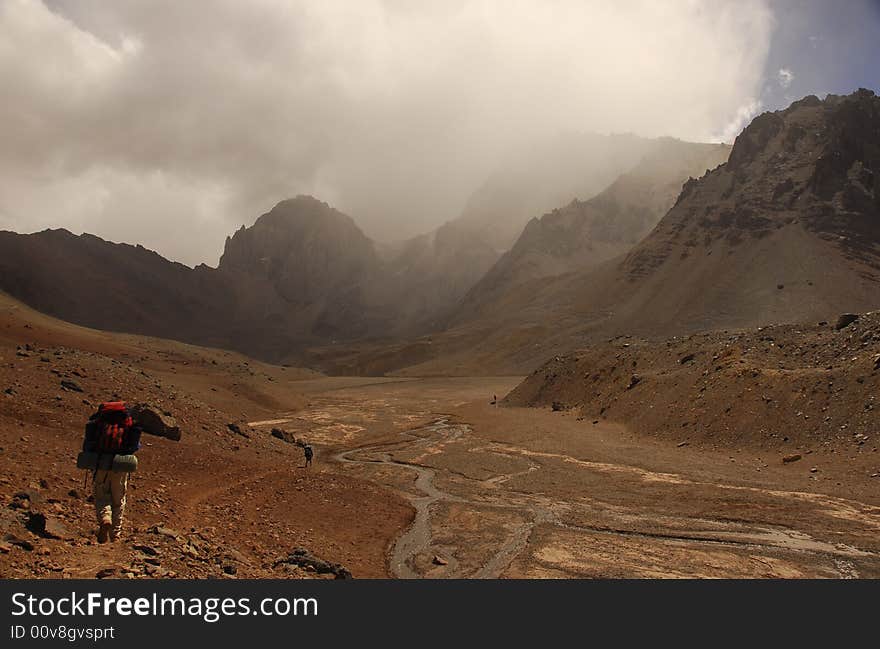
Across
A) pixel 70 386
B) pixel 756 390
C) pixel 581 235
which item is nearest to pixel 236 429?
pixel 70 386

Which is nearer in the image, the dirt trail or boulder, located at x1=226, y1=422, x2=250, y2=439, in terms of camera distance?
the dirt trail

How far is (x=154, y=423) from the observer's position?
17016mm

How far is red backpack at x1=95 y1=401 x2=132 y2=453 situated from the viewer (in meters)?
8.06

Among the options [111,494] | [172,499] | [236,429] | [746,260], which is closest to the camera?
[111,494]

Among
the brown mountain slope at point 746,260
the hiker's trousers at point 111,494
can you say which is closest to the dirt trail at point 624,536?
the hiker's trousers at point 111,494

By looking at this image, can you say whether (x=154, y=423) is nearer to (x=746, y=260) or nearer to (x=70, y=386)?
(x=70, y=386)

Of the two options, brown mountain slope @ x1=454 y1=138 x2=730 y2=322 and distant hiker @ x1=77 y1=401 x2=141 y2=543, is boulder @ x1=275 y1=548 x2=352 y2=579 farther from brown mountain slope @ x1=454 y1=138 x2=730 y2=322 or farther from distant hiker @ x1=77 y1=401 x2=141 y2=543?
brown mountain slope @ x1=454 y1=138 x2=730 y2=322

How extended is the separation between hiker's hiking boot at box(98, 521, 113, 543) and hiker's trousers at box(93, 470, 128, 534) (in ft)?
0.40

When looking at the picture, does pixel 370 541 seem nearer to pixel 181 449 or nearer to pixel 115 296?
pixel 181 449

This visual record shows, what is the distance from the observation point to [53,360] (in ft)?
75.7

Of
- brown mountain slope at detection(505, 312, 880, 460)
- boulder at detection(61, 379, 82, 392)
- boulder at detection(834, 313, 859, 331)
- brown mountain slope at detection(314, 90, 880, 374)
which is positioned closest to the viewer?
boulder at detection(61, 379, 82, 392)

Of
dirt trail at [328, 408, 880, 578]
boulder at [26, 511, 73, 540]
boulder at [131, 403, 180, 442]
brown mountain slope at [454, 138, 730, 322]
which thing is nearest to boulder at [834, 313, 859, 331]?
dirt trail at [328, 408, 880, 578]

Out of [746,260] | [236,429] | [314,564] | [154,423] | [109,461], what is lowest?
[314,564]

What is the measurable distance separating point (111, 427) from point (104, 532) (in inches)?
57.0
